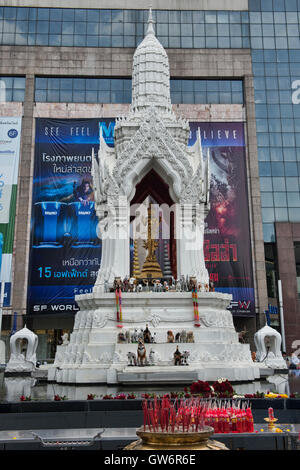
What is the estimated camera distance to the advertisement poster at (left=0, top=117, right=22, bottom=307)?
43500 millimetres

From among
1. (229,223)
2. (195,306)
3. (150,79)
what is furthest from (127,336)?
(229,223)

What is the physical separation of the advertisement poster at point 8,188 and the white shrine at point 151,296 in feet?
74.5

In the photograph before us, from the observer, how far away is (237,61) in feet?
166

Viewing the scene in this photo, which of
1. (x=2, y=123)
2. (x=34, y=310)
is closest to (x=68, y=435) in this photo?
(x=34, y=310)

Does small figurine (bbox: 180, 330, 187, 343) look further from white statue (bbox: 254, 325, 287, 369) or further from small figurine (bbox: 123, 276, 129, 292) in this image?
white statue (bbox: 254, 325, 287, 369)

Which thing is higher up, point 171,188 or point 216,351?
point 171,188

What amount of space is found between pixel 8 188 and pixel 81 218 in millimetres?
8118

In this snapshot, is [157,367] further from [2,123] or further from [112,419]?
[2,123]

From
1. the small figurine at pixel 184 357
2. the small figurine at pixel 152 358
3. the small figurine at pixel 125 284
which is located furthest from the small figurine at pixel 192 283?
the small figurine at pixel 152 358

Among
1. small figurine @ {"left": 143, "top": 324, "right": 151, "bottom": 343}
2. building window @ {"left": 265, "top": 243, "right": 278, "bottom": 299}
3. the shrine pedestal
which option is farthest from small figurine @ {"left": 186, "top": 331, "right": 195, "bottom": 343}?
building window @ {"left": 265, "top": 243, "right": 278, "bottom": 299}

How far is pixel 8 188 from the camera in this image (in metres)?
44.8

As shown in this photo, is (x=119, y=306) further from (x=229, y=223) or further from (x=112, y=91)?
(x=112, y=91)
